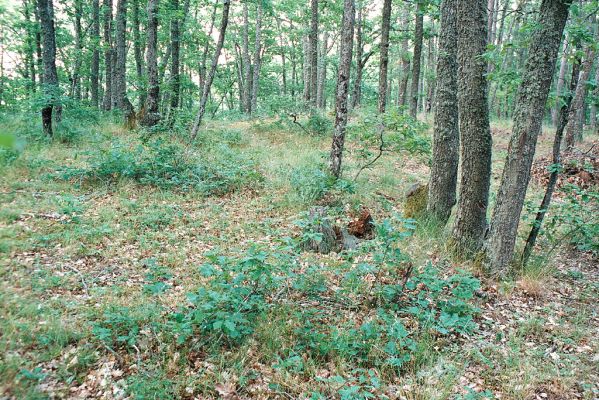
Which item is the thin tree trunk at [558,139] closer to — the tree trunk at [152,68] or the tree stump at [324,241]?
the tree stump at [324,241]

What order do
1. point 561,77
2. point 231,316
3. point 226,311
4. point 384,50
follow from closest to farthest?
point 231,316 → point 226,311 → point 561,77 → point 384,50

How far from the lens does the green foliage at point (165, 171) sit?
7.66 m

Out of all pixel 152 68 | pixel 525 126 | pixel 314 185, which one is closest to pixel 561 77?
pixel 525 126

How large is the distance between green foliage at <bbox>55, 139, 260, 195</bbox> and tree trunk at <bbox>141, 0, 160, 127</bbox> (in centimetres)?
323

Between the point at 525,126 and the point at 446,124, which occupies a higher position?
the point at 446,124

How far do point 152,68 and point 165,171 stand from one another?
208 inches

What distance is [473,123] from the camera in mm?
5453

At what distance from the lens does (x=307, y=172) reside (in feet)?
27.8

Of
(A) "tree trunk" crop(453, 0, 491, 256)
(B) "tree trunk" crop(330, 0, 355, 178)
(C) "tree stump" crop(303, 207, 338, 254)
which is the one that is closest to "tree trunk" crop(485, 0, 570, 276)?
(A) "tree trunk" crop(453, 0, 491, 256)

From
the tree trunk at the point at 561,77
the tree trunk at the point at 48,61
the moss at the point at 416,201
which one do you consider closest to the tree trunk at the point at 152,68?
the tree trunk at the point at 48,61

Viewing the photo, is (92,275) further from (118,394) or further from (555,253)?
(555,253)

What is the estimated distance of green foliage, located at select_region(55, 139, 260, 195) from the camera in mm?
7664

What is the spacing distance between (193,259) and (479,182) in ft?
14.0

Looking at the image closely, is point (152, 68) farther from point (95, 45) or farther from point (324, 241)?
point (324, 241)
